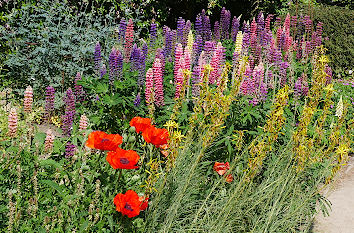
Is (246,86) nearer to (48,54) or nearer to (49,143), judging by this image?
(49,143)

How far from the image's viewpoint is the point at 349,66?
32.4 ft

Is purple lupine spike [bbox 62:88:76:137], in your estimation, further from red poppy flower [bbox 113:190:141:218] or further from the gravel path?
the gravel path

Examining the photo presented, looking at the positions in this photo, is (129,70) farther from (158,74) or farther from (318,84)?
(318,84)

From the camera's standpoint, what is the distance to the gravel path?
419 centimetres

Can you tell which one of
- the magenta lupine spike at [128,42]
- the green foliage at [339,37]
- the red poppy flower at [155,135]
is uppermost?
the magenta lupine spike at [128,42]

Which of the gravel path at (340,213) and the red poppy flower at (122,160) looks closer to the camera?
the red poppy flower at (122,160)

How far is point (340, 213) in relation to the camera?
4480 mm

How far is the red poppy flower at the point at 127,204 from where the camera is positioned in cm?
245

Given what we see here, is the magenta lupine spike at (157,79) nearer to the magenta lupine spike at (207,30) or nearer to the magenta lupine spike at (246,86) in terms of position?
the magenta lupine spike at (246,86)

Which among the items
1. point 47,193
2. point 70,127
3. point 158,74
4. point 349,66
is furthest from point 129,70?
point 349,66

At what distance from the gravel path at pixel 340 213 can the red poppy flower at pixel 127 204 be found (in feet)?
6.56

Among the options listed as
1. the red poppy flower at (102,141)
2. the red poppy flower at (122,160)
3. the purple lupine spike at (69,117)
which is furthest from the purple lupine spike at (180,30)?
the red poppy flower at (122,160)

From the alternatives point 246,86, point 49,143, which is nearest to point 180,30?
point 246,86

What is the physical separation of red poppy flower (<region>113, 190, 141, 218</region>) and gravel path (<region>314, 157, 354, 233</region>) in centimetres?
200
